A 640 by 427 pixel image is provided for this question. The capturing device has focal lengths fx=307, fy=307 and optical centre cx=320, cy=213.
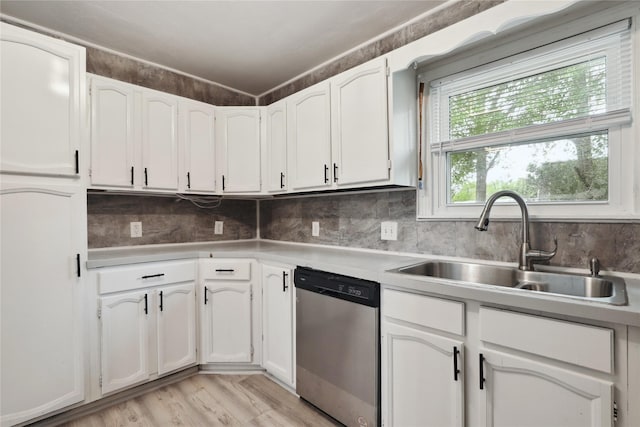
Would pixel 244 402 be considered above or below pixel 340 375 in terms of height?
below

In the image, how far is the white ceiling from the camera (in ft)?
6.17

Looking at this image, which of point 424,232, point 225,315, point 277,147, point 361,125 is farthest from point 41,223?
point 424,232

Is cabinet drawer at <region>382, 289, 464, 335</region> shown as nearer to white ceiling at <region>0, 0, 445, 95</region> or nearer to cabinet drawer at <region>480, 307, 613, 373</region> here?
cabinet drawer at <region>480, 307, 613, 373</region>

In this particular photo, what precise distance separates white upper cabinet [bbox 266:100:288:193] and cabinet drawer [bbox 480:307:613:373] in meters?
1.74

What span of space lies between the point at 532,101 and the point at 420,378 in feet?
4.92

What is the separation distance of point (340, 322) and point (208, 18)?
81.2 inches

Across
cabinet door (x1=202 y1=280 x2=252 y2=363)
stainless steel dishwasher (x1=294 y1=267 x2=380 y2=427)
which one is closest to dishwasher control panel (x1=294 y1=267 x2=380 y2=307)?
stainless steel dishwasher (x1=294 y1=267 x2=380 y2=427)

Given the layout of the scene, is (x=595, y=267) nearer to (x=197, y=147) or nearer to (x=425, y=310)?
(x=425, y=310)

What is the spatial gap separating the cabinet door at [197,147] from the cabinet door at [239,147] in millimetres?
86

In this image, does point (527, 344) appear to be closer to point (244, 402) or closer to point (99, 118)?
point (244, 402)

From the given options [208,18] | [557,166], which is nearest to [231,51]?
[208,18]

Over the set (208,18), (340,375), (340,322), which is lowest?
(340,375)

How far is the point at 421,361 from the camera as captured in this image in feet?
4.50

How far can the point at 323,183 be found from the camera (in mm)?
2166
